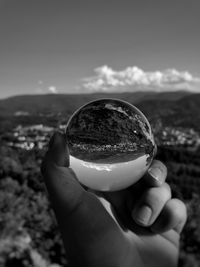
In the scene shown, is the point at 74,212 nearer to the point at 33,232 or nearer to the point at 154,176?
the point at 154,176

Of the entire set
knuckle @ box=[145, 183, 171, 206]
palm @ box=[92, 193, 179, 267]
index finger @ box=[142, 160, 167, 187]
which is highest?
index finger @ box=[142, 160, 167, 187]

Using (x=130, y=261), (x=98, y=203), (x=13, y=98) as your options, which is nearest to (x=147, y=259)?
(x=130, y=261)

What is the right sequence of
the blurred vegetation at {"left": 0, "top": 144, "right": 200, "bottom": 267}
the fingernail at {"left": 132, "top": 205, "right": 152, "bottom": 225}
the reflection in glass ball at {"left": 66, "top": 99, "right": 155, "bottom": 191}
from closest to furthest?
the reflection in glass ball at {"left": 66, "top": 99, "right": 155, "bottom": 191}, the fingernail at {"left": 132, "top": 205, "right": 152, "bottom": 225}, the blurred vegetation at {"left": 0, "top": 144, "right": 200, "bottom": 267}

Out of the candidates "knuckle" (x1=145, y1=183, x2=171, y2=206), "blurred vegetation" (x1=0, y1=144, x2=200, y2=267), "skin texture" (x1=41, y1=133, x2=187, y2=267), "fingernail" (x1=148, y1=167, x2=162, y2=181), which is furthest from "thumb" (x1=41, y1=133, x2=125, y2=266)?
"blurred vegetation" (x1=0, y1=144, x2=200, y2=267)

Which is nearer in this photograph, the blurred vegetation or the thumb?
the thumb

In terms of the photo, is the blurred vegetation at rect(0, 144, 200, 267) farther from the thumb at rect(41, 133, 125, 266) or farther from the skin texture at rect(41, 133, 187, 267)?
the thumb at rect(41, 133, 125, 266)

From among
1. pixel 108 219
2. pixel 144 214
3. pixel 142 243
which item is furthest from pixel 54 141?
pixel 142 243

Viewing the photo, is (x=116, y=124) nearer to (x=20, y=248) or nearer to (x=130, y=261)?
(x=130, y=261)
